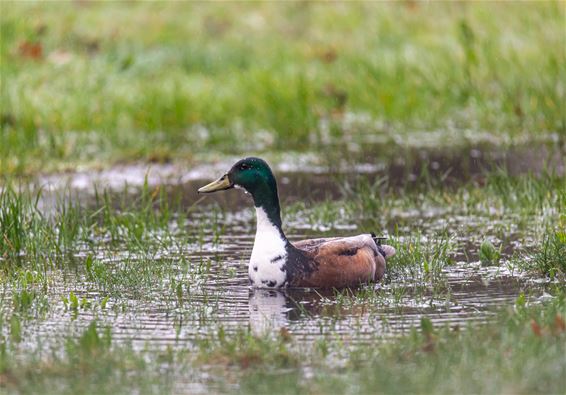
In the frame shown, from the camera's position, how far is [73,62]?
1761 centimetres

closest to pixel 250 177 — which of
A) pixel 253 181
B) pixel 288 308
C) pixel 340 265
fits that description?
pixel 253 181

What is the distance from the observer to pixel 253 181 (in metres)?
8.55

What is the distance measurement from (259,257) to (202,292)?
0.49 metres

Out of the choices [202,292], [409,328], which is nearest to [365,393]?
[409,328]

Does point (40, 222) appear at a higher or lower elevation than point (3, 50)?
lower

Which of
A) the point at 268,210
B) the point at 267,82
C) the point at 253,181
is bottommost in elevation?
the point at 268,210

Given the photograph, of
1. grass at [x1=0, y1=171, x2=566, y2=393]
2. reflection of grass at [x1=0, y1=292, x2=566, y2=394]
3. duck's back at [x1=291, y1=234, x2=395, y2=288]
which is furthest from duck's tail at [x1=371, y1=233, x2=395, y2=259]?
reflection of grass at [x1=0, y1=292, x2=566, y2=394]

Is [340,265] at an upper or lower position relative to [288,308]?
upper

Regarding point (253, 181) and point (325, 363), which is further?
point (253, 181)

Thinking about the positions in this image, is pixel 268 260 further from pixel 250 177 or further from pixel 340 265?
pixel 250 177

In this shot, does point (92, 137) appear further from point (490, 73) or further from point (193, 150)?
point (490, 73)

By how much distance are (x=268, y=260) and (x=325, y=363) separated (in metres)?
2.20

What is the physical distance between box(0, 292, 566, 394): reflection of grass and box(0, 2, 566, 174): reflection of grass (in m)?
6.53

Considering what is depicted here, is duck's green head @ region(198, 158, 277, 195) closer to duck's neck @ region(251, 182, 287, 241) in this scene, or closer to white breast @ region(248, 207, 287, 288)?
duck's neck @ region(251, 182, 287, 241)
